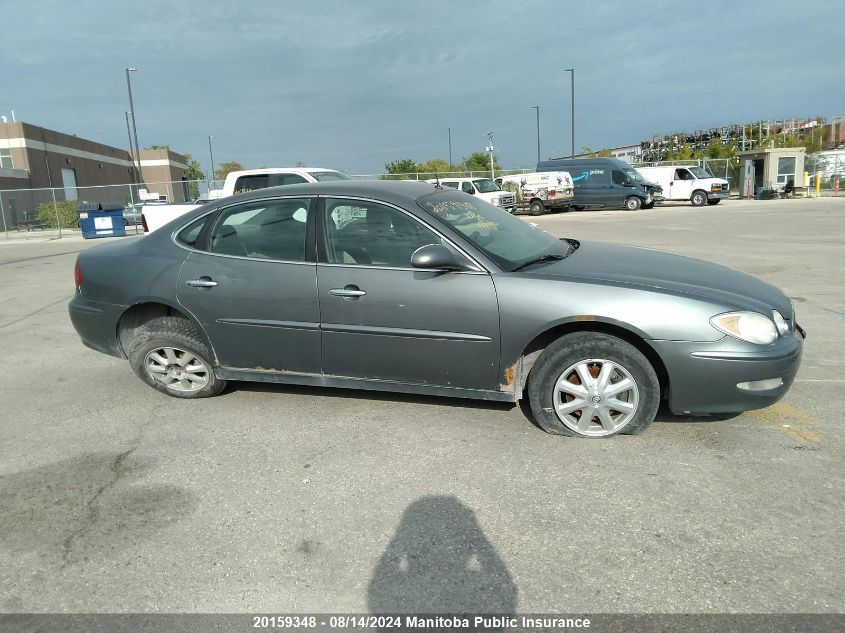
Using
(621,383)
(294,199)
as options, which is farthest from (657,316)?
(294,199)

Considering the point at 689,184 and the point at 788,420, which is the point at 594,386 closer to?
the point at 788,420

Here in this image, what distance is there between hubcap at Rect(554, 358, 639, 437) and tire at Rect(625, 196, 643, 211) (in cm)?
2813

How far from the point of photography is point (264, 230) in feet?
14.4

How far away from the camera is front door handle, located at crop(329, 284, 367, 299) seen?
3.98 meters

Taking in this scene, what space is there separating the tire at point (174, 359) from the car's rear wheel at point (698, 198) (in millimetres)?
31317

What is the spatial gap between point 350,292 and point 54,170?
5995cm

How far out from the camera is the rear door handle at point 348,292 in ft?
13.1

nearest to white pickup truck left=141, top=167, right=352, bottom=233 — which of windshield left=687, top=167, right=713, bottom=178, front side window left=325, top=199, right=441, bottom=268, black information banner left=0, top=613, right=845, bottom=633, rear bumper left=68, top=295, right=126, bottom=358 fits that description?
rear bumper left=68, top=295, right=126, bottom=358

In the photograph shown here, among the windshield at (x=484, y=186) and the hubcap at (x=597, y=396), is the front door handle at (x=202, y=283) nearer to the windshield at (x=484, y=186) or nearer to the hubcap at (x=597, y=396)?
the hubcap at (x=597, y=396)

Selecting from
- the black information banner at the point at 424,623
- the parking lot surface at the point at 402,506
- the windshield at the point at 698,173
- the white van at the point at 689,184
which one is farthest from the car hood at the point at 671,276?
the windshield at the point at 698,173

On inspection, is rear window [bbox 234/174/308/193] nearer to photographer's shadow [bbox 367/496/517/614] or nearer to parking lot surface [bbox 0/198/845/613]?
parking lot surface [bbox 0/198/845/613]

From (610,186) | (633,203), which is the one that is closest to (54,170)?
(610,186)

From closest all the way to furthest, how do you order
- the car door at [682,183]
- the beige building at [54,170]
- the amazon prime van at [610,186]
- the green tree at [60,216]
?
1. the amazon prime van at [610,186]
2. the green tree at [60,216]
3. the car door at [682,183]
4. the beige building at [54,170]

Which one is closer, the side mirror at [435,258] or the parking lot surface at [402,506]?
the parking lot surface at [402,506]
